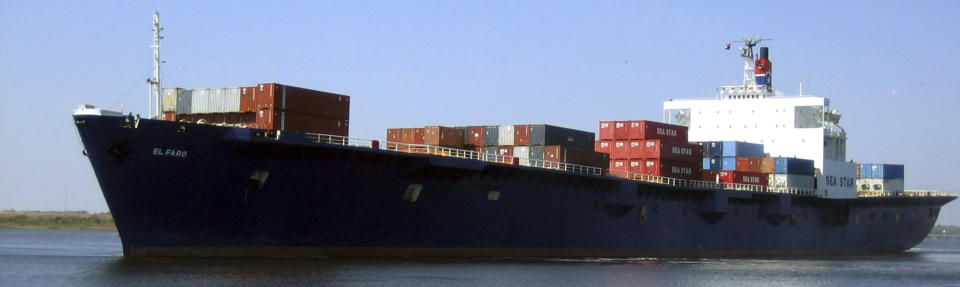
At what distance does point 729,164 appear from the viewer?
65.2m

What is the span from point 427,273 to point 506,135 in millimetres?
14839

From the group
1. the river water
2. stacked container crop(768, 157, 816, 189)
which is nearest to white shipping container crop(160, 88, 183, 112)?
the river water

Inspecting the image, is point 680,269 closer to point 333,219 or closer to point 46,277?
point 333,219

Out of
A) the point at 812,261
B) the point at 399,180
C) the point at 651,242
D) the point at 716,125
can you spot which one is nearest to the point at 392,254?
the point at 399,180

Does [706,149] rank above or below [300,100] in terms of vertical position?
below

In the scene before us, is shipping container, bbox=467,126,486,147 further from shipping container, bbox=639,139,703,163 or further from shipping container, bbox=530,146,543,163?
shipping container, bbox=639,139,703,163

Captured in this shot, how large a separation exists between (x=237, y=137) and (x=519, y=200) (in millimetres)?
14241

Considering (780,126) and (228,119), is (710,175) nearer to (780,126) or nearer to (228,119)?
(780,126)

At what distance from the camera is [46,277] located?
34.6 m

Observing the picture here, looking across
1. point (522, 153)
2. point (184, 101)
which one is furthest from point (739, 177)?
point (184, 101)

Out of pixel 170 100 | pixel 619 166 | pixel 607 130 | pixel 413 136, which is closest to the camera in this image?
pixel 170 100

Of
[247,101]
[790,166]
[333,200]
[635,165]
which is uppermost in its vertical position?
[247,101]

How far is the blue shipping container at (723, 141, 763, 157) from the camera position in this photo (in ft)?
215

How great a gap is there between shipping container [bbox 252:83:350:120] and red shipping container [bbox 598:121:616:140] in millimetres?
20327
